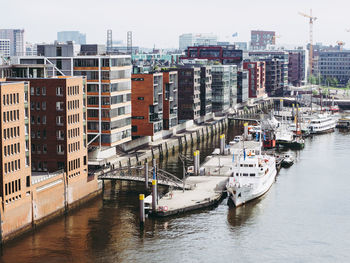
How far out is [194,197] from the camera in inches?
4195

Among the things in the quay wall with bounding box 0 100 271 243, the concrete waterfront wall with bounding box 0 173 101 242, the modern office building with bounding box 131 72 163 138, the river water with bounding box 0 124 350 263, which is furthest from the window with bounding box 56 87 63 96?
the modern office building with bounding box 131 72 163 138

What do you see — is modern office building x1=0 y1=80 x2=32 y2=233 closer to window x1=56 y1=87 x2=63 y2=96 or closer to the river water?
the river water

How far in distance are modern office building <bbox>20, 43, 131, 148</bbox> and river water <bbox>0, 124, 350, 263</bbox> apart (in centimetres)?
1564

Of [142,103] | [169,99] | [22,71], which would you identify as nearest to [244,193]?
[22,71]

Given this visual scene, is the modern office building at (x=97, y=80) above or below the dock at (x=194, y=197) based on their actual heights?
above

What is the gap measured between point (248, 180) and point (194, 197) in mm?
11400

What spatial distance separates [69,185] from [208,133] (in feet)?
312

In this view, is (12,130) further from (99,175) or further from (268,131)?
(268,131)

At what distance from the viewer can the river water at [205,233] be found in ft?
271

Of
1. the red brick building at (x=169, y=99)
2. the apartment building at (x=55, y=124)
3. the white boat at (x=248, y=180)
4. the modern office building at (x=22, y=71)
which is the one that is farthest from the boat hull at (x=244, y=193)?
the red brick building at (x=169, y=99)

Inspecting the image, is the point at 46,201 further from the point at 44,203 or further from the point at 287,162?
the point at 287,162

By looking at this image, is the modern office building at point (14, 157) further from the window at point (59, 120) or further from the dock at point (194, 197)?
the dock at point (194, 197)

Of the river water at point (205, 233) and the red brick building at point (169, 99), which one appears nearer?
the river water at point (205, 233)

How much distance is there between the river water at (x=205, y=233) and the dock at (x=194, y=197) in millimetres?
1344
